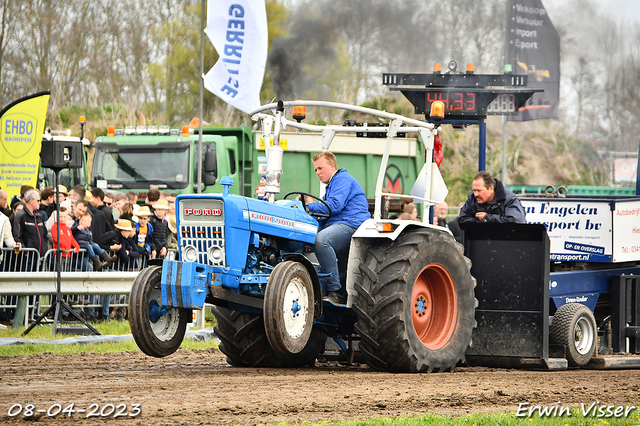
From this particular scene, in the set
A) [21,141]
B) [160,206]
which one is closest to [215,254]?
[160,206]

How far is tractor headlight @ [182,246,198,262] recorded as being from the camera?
24.7ft

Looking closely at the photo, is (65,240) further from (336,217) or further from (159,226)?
(336,217)

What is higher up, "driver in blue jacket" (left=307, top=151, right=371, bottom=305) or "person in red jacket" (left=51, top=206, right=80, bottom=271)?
"driver in blue jacket" (left=307, top=151, right=371, bottom=305)

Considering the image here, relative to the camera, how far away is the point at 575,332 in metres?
8.92

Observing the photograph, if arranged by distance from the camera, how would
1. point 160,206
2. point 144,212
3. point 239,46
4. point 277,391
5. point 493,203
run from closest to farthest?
point 277,391
point 493,203
point 144,212
point 160,206
point 239,46

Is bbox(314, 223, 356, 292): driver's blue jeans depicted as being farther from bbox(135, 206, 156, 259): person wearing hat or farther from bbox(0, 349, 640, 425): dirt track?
bbox(135, 206, 156, 259): person wearing hat

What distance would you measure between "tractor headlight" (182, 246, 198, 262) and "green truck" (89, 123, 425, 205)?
9.15 m

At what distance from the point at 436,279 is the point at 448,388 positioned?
5.90 ft

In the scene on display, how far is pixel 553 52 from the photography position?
58.4ft

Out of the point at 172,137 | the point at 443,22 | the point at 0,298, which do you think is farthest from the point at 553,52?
the point at 0,298

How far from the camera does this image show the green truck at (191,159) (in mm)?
17219

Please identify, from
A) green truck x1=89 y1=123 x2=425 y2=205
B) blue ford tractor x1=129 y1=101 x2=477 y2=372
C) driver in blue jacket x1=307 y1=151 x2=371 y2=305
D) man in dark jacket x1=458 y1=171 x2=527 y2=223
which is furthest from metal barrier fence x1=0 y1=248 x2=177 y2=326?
man in dark jacket x1=458 y1=171 x2=527 y2=223

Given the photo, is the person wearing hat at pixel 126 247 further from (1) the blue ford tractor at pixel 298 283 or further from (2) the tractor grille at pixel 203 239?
(2) the tractor grille at pixel 203 239

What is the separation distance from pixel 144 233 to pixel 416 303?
20.8 feet
